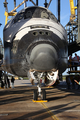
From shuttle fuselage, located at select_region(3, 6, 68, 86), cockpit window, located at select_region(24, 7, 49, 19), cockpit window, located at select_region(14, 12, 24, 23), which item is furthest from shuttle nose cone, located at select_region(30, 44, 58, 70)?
cockpit window, located at select_region(14, 12, 24, 23)

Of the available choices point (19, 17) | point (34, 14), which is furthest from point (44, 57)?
point (19, 17)

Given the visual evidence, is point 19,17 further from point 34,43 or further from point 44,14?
point 34,43

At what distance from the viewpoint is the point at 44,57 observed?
6152mm

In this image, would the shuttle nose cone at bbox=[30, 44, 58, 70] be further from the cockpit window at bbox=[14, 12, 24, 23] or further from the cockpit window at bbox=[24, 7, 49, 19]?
the cockpit window at bbox=[14, 12, 24, 23]

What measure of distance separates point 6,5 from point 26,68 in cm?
6514

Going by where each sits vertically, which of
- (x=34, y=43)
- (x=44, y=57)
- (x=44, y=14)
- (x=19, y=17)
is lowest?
(x=44, y=57)

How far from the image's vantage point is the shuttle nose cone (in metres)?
6.16

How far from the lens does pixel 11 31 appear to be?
287 inches

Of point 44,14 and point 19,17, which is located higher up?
point 44,14

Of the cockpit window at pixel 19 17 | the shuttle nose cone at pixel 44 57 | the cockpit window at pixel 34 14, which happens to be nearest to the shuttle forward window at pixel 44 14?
the cockpit window at pixel 34 14

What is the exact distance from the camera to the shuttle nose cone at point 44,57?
6.16 metres

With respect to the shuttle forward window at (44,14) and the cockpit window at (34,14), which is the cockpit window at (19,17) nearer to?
the cockpit window at (34,14)

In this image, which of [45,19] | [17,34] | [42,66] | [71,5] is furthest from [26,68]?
[71,5]

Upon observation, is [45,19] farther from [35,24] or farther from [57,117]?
[57,117]
